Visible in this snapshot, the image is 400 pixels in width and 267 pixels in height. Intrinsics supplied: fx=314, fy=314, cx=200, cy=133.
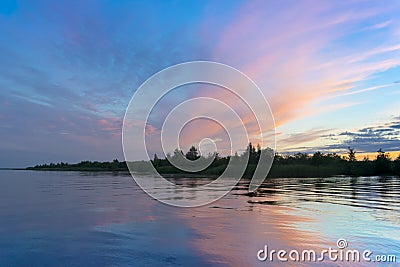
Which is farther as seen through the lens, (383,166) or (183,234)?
(383,166)

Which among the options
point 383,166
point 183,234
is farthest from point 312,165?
point 183,234

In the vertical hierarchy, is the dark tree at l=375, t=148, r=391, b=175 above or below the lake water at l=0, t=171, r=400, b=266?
above

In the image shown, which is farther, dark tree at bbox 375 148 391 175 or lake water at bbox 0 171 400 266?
dark tree at bbox 375 148 391 175

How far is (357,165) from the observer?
269 ft

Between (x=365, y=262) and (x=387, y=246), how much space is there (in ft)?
7.29

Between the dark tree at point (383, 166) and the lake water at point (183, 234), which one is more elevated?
the dark tree at point (383, 166)

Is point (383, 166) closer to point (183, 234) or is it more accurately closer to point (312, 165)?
point (312, 165)

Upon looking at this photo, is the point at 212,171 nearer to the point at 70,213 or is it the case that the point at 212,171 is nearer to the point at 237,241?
the point at 70,213

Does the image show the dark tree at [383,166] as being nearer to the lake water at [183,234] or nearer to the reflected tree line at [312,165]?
the reflected tree line at [312,165]

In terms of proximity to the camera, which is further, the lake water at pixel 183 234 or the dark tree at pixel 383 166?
the dark tree at pixel 383 166

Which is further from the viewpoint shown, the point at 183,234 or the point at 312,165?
the point at 312,165

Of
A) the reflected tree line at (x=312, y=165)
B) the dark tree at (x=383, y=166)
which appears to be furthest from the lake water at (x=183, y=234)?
the dark tree at (x=383, y=166)

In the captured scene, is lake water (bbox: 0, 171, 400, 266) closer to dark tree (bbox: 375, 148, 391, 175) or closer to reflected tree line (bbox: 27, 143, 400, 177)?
reflected tree line (bbox: 27, 143, 400, 177)

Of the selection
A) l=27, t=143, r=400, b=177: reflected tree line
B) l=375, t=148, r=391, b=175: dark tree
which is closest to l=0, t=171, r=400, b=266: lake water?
l=27, t=143, r=400, b=177: reflected tree line
